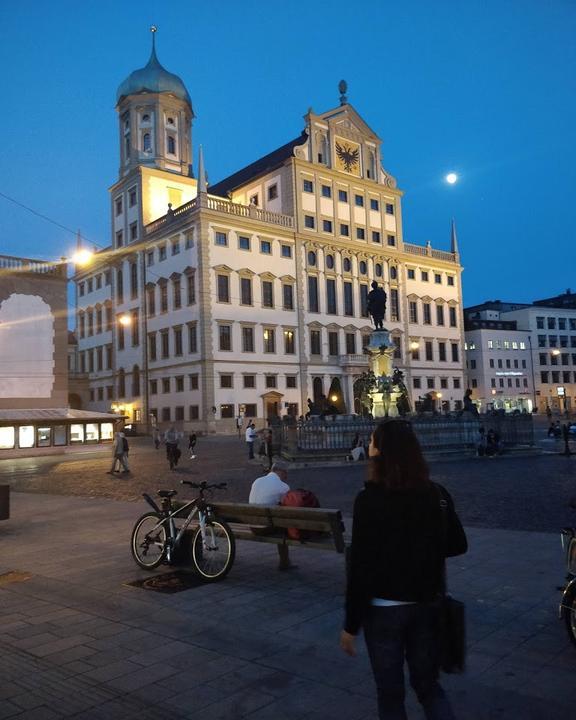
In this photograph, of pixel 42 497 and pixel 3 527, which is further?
pixel 42 497

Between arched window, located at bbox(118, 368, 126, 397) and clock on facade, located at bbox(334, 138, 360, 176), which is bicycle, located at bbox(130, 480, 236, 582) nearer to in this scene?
arched window, located at bbox(118, 368, 126, 397)

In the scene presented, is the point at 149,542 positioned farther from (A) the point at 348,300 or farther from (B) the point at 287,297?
(A) the point at 348,300

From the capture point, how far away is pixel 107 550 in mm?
9523

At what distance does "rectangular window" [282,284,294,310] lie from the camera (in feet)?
193

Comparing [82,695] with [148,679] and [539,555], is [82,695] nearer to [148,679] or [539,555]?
[148,679]

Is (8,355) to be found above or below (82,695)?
above

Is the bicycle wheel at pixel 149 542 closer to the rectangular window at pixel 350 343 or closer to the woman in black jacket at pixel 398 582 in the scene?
the woman in black jacket at pixel 398 582

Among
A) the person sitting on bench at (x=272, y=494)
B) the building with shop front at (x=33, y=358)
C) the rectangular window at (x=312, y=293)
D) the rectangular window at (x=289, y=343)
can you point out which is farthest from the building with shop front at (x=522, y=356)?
the person sitting on bench at (x=272, y=494)

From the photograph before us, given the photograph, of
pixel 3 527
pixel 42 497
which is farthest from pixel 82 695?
pixel 42 497

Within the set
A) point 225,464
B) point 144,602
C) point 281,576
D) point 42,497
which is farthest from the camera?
point 225,464

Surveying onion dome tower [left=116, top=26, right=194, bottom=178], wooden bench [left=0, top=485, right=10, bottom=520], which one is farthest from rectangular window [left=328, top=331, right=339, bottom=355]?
wooden bench [left=0, top=485, right=10, bottom=520]

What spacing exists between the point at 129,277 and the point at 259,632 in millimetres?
60535

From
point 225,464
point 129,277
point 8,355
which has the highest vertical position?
point 129,277

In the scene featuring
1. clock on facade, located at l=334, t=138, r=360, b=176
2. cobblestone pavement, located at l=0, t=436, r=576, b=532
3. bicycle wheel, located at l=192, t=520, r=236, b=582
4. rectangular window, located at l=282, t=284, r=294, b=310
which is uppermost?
clock on facade, located at l=334, t=138, r=360, b=176
